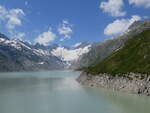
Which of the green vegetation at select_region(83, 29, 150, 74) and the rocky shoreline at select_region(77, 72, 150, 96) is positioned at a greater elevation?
the green vegetation at select_region(83, 29, 150, 74)

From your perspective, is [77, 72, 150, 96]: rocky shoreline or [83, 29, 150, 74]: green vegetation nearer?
[77, 72, 150, 96]: rocky shoreline

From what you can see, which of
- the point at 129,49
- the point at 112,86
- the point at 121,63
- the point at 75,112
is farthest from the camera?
the point at 129,49

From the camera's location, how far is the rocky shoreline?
263ft

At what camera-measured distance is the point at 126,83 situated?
89688 millimetres

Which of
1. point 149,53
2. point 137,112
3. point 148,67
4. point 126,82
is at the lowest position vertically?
point 137,112

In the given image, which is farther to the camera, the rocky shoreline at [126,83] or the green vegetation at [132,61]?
the green vegetation at [132,61]

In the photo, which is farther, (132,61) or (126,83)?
(132,61)

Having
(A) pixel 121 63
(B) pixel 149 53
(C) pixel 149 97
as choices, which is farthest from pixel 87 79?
(C) pixel 149 97

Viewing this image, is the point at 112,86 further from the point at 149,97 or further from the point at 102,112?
the point at 102,112

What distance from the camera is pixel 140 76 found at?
8488cm

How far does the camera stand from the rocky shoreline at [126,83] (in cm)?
8031

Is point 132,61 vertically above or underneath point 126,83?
above

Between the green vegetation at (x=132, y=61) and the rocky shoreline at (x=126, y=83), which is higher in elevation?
the green vegetation at (x=132, y=61)

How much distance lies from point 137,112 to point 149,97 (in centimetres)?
2314
